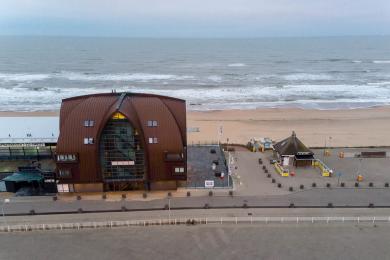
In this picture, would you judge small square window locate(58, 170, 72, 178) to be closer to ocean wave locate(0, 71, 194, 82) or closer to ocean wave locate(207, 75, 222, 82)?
ocean wave locate(0, 71, 194, 82)

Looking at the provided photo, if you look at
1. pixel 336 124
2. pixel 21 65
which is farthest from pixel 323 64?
pixel 21 65

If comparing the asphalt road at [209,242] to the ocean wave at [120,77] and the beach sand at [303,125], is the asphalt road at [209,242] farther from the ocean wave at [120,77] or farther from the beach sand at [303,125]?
the ocean wave at [120,77]

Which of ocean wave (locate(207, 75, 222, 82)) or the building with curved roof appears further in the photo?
ocean wave (locate(207, 75, 222, 82))

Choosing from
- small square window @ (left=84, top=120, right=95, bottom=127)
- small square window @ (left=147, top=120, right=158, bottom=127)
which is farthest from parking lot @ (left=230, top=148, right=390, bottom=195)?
small square window @ (left=84, top=120, right=95, bottom=127)

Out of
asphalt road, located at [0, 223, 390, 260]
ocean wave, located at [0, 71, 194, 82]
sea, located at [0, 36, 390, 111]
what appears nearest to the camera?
asphalt road, located at [0, 223, 390, 260]

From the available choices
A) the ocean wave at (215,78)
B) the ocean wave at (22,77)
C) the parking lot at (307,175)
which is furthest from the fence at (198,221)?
the ocean wave at (22,77)

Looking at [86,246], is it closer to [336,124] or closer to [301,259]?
[301,259]
